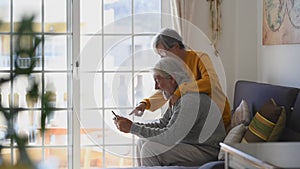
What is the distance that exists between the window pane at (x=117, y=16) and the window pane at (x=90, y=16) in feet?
0.21

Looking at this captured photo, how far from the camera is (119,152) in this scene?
465 centimetres

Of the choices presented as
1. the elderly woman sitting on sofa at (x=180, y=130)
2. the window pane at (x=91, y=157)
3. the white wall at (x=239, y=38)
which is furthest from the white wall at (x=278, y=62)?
the window pane at (x=91, y=157)

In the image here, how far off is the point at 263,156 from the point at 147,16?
3084 mm

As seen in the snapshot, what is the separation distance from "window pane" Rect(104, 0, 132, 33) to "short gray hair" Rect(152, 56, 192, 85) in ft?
4.20

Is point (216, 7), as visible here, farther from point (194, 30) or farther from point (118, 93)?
point (118, 93)

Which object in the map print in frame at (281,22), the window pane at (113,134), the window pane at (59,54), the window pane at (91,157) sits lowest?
the window pane at (91,157)

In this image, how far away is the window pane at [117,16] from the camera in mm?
4547

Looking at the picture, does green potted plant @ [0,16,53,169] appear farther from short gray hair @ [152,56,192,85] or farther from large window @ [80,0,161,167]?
large window @ [80,0,161,167]

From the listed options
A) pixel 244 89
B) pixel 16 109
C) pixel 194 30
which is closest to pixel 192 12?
pixel 194 30

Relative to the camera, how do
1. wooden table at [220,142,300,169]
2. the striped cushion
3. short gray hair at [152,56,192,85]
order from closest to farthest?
wooden table at [220,142,300,169], the striped cushion, short gray hair at [152,56,192,85]

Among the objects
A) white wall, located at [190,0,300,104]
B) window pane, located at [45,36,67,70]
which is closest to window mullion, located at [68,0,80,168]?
window pane, located at [45,36,67,70]

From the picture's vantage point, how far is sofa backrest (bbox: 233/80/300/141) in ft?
9.56

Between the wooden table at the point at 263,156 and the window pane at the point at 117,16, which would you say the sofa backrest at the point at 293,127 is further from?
the window pane at the point at 117,16

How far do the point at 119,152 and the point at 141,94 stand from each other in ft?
1.89
